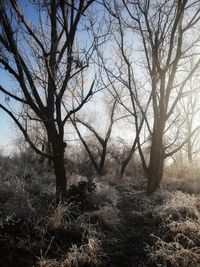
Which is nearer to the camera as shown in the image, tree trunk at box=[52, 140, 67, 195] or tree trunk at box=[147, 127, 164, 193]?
tree trunk at box=[52, 140, 67, 195]

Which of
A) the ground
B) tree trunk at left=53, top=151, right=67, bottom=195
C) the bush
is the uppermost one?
tree trunk at left=53, top=151, right=67, bottom=195

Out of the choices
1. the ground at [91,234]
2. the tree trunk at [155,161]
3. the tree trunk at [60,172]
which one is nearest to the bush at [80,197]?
the ground at [91,234]

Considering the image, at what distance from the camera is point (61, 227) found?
6.27m

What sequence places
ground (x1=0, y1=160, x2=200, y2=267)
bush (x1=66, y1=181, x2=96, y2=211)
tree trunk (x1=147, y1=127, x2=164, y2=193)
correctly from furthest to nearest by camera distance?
tree trunk (x1=147, y1=127, x2=164, y2=193) → bush (x1=66, y1=181, x2=96, y2=211) → ground (x1=0, y1=160, x2=200, y2=267)

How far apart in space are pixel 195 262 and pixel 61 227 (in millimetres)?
2417

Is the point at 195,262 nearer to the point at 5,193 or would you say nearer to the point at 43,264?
the point at 43,264

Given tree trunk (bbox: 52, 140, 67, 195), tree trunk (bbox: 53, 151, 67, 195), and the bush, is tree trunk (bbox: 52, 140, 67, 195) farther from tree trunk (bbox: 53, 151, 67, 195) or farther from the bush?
the bush

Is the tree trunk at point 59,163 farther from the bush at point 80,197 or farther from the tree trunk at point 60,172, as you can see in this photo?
the bush at point 80,197

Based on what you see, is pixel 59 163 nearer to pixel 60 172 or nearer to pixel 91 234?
pixel 60 172

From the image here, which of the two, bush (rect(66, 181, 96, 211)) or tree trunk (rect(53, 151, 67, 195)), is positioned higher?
tree trunk (rect(53, 151, 67, 195))

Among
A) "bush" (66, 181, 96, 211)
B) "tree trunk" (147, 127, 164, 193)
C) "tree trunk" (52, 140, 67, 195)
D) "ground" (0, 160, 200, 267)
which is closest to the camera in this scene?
"ground" (0, 160, 200, 267)

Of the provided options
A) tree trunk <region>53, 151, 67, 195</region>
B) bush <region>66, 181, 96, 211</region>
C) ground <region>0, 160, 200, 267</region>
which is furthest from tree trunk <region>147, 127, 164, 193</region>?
tree trunk <region>53, 151, 67, 195</region>

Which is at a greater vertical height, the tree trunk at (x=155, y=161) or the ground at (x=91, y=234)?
the tree trunk at (x=155, y=161)

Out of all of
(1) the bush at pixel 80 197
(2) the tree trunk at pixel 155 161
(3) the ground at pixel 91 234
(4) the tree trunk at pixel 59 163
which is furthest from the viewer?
(2) the tree trunk at pixel 155 161
